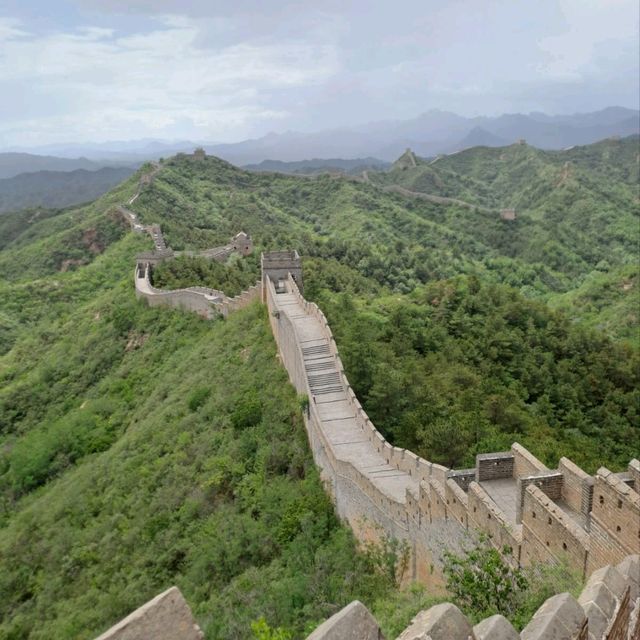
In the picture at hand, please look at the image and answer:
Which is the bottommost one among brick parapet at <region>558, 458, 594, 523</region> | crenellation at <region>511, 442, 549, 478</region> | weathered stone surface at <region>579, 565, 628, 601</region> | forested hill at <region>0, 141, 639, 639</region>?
forested hill at <region>0, 141, 639, 639</region>

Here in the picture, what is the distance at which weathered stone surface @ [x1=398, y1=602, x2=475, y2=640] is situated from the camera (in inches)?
164

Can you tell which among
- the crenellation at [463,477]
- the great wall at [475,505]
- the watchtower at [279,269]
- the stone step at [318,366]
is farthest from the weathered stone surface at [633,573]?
the watchtower at [279,269]

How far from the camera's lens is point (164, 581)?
1725 cm

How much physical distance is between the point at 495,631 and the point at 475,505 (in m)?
6.62

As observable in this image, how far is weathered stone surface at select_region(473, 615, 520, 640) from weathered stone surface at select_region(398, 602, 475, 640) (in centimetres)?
12

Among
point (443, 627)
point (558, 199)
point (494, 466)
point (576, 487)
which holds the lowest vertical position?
point (494, 466)

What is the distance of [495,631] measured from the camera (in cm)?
436

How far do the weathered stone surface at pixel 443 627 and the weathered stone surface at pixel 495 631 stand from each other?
0.39 feet

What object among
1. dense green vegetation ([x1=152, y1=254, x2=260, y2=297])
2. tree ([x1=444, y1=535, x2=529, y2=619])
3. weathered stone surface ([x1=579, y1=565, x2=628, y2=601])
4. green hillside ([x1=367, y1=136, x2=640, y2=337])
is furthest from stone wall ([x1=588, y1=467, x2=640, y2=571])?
green hillside ([x1=367, y1=136, x2=640, y2=337])

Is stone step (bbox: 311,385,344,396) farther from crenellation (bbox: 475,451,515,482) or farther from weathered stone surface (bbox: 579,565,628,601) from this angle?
weathered stone surface (bbox: 579,565,628,601)

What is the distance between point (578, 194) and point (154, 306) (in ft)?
275

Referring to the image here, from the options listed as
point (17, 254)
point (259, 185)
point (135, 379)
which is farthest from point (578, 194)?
point (135, 379)

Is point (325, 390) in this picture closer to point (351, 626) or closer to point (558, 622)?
point (558, 622)

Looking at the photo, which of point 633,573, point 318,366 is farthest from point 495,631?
point 318,366
